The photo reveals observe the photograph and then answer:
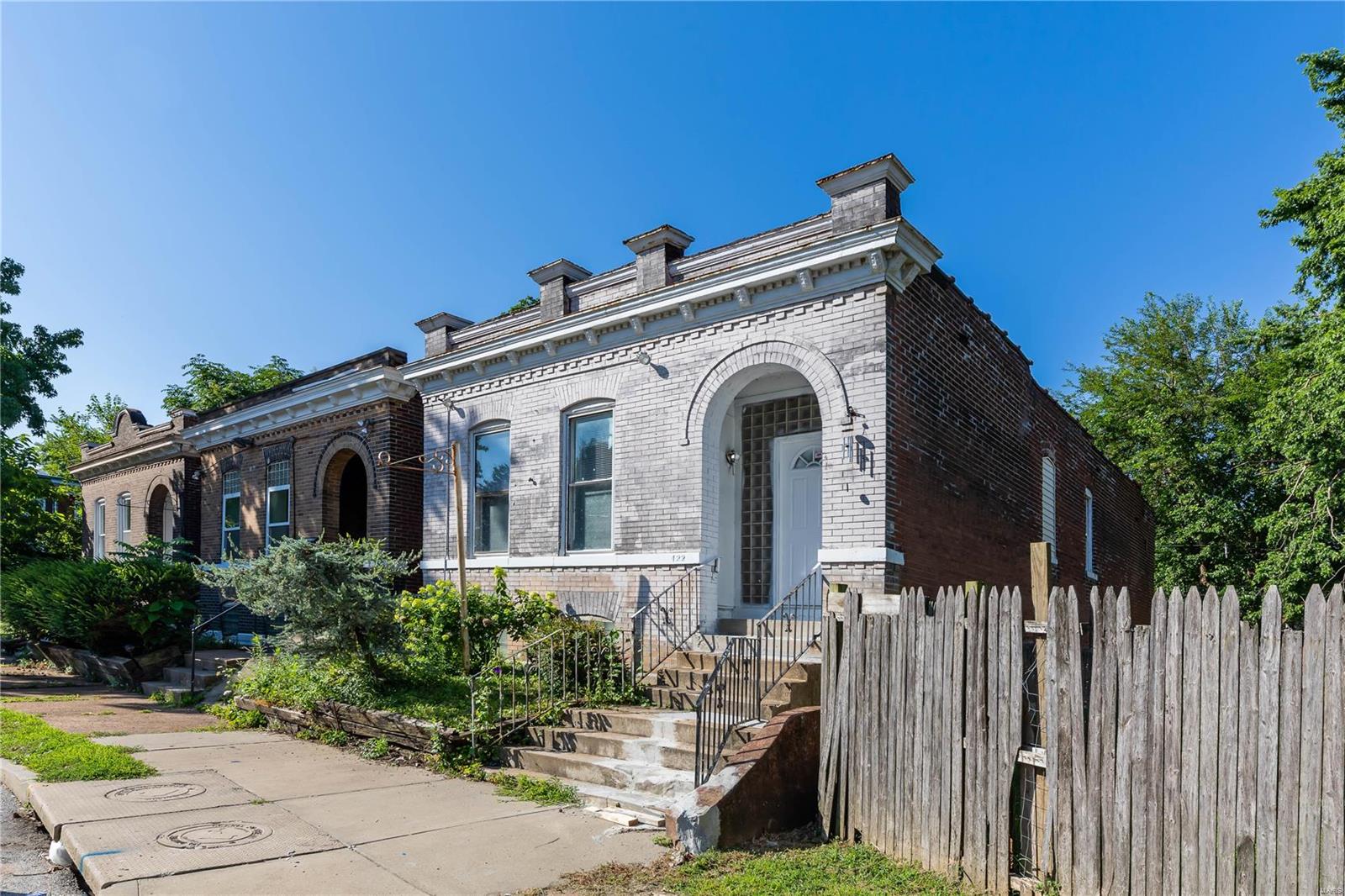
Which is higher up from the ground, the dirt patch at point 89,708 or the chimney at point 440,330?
the chimney at point 440,330

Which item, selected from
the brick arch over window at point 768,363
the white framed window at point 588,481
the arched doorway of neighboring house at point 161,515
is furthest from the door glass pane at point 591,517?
the arched doorway of neighboring house at point 161,515

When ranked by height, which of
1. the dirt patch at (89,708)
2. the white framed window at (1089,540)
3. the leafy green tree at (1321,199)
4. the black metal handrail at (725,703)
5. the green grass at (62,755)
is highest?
the leafy green tree at (1321,199)

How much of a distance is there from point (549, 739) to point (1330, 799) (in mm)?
6385

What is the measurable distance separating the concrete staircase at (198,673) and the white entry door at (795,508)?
8.78 m

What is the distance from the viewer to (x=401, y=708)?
9727 millimetres

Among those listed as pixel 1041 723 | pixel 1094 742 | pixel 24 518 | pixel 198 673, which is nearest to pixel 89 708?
pixel 198 673

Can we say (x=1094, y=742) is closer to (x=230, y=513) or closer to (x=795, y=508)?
(x=795, y=508)

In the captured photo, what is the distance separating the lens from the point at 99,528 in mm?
25109

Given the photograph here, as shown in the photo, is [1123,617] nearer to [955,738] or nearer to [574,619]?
[955,738]

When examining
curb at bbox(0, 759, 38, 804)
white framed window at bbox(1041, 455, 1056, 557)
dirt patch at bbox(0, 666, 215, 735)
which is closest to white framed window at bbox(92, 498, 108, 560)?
dirt patch at bbox(0, 666, 215, 735)

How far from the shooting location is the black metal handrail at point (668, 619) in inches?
412

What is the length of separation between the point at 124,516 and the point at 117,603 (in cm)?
900

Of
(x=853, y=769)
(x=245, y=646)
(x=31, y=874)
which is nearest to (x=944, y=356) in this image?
(x=853, y=769)

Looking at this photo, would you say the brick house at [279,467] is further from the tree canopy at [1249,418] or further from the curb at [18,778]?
the tree canopy at [1249,418]
